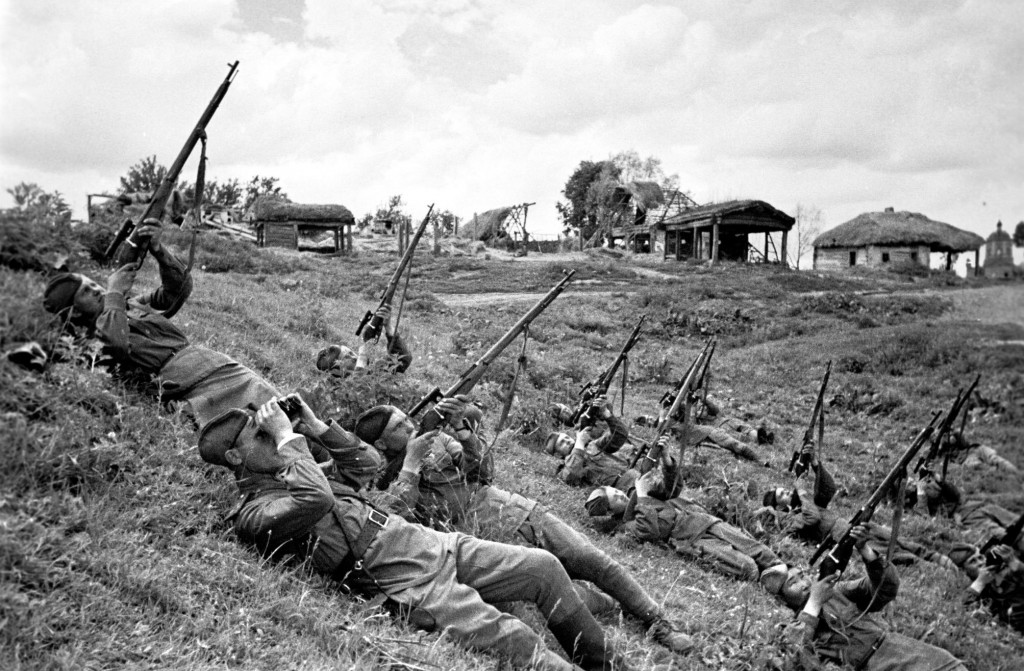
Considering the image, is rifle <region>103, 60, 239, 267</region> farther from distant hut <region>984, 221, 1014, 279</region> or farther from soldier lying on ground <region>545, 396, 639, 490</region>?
distant hut <region>984, 221, 1014, 279</region>

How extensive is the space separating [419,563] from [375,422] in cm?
130

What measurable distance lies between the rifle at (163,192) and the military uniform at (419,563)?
1954mm

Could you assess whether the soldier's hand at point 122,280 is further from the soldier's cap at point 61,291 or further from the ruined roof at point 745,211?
the ruined roof at point 745,211

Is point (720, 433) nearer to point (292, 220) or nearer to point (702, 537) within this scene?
point (702, 537)

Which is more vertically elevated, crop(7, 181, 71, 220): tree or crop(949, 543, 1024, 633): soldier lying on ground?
crop(7, 181, 71, 220): tree

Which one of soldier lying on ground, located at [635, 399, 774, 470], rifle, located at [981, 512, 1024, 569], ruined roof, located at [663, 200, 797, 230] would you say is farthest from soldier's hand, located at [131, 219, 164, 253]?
ruined roof, located at [663, 200, 797, 230]

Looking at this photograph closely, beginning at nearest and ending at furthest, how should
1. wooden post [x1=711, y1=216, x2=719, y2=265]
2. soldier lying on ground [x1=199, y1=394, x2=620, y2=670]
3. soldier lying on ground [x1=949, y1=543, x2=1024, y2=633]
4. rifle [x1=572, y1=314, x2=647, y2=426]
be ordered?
soldier lying on ground [x1=199, y1=394, x2=620, y2=670], soldier lying on ground [x1=949, y1=543, x2=1024, y2=633], rifle [x1=572, y1=314, x2=647, y2=426], wooden post [x1=711, y1=216, x2=719, y2=265]

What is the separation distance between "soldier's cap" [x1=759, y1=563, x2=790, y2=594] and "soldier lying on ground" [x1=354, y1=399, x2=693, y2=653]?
1725 mm

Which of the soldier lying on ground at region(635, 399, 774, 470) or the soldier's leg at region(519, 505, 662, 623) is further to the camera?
the soldier lying on ground at region(635, 399, 774, 470)

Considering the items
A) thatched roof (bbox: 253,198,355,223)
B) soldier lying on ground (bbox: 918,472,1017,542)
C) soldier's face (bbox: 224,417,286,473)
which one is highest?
thatched roof (bbox: 253,198,355,223)

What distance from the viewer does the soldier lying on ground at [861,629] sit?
14.9ft

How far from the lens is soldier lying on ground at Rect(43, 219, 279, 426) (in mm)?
4133

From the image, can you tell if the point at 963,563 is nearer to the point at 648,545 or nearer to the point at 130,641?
the point at 648,545

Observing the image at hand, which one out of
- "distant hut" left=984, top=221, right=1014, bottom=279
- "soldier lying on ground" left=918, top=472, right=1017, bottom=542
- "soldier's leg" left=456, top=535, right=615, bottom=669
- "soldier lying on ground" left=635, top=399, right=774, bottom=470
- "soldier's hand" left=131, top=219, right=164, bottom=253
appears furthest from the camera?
"soldier lying on ground" left=635, top=399, right=774, bottom=470
